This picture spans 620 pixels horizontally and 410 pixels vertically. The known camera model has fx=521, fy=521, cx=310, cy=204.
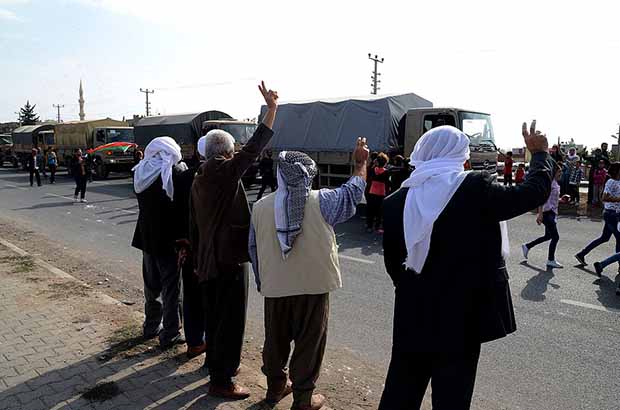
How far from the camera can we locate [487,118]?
14.4 m

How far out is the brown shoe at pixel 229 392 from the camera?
11.4 feet

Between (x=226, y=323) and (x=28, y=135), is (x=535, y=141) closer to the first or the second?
(x=226, y=323)

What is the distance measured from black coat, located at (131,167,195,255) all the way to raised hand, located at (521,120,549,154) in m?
2.65

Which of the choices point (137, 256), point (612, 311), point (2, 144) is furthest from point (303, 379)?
point (2, 144)

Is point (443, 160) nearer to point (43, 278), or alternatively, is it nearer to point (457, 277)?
point (457, 277)

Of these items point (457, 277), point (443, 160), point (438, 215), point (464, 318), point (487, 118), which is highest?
point (487, 118)

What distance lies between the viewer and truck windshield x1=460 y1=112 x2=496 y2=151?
1350 centimetres

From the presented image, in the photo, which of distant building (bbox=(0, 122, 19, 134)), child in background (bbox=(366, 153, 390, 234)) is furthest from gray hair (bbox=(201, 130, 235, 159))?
distant building (bbox=(0, 122, 19, 134))

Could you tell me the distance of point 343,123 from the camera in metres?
15.5

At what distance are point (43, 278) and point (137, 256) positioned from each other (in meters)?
2.24

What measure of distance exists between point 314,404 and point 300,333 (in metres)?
0.51

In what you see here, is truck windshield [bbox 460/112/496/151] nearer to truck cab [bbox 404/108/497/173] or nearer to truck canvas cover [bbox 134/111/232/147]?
truck cab [bbox 404/108/497/173]

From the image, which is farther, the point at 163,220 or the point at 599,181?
the point at 599,181

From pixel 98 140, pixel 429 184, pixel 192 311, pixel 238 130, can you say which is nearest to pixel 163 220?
pixel 192 311
